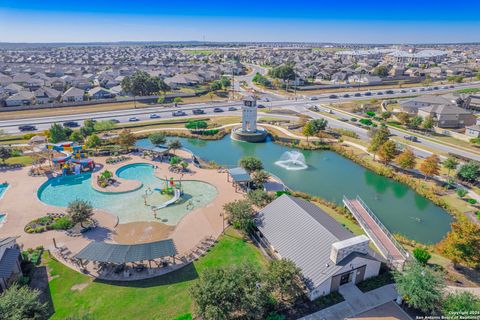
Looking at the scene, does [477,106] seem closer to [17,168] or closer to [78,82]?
[17,168]

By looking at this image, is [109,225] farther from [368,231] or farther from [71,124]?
[71,124]

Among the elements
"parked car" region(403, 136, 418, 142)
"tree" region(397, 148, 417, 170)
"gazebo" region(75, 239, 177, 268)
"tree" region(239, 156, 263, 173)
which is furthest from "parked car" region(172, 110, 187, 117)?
"gazebo" region(75, 239, 177, 268)

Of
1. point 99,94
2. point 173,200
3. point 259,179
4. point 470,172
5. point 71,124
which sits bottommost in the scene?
point 173,200

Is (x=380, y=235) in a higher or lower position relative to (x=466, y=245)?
lower

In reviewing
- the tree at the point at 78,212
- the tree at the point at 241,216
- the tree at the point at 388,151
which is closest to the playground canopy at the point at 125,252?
the tree at the point at 78,212

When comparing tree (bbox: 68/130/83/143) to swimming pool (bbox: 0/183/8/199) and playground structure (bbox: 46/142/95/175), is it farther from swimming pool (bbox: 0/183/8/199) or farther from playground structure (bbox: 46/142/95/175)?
swimming pool (bbox: 0/183/8/199)

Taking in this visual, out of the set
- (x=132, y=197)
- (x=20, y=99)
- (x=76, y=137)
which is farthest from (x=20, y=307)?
(x=20, y=99)
